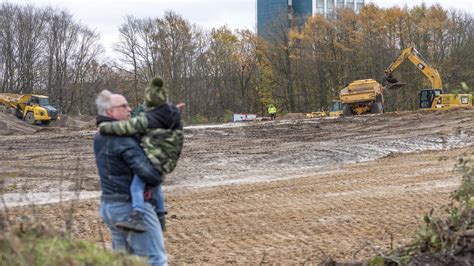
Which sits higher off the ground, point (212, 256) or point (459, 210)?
point (459, 210)

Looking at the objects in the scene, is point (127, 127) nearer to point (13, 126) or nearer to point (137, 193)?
point (137, 193)

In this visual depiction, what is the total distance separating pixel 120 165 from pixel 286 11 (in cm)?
6145

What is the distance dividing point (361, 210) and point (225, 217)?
227 centimetres

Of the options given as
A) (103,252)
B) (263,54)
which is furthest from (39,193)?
(263,54)

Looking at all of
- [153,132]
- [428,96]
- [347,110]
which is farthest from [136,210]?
[347,110]

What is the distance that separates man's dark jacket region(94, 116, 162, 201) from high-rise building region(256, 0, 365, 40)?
56094 mm

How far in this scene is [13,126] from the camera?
1457 inches

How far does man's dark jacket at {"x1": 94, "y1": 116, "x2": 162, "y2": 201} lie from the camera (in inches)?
174

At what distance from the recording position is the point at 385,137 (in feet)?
74.7

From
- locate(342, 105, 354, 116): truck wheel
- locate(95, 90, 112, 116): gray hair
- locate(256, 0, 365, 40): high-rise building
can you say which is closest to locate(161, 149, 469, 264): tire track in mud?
locate(95, 90, 112, 116): gray hair

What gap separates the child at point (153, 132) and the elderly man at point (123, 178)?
0.20 feet

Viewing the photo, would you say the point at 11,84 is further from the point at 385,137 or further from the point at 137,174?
the point at 137,174

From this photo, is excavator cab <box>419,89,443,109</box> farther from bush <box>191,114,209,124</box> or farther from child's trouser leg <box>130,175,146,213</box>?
child's trouser leg <box>130,175,146,213</box>

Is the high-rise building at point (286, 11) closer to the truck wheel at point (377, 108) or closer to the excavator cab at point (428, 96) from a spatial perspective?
the truck wheel at point (377, 108)
